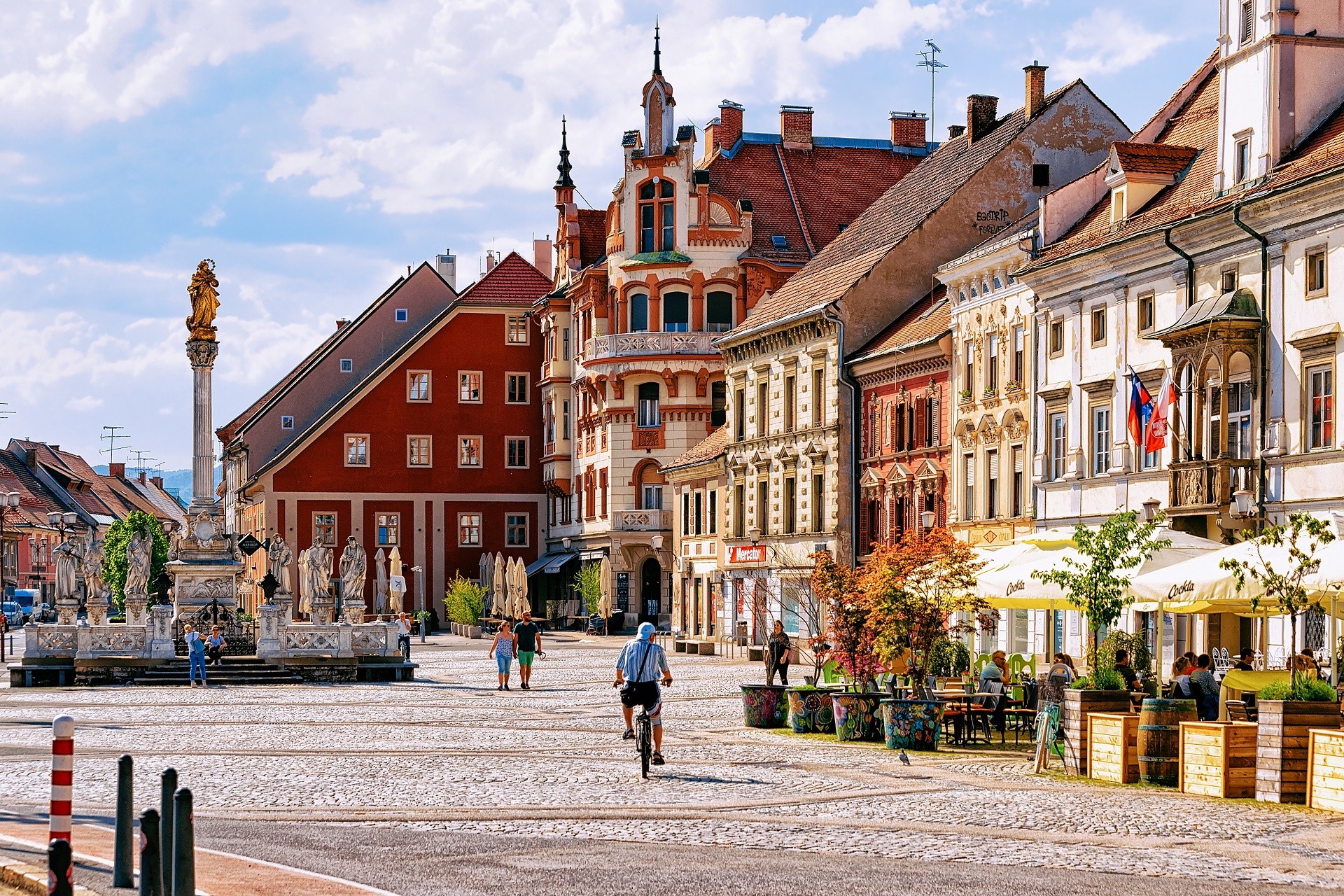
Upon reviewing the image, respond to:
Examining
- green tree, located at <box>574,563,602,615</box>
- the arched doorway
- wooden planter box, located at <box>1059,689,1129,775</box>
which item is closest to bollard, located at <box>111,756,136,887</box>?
wooden planter box, located at <box>1059,689,1129,775</box>

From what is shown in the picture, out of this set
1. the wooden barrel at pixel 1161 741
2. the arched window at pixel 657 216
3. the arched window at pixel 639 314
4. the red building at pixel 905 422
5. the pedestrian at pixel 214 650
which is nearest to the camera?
the wooden barrel at pixel 1161 741

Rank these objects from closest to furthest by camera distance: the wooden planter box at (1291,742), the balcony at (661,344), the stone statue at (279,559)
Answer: the wooden planter box at (1291,742) → the stone statue at (279,559) → the balcony at (661,344)

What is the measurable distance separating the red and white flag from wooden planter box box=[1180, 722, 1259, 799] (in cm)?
1757

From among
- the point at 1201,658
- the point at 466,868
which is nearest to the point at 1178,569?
the point at 1201,658

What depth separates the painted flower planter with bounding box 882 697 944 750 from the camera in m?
26.7

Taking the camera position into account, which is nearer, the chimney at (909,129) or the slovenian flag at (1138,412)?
the slovenian flag at (1138,412)

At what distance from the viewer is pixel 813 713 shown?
29.4 metres

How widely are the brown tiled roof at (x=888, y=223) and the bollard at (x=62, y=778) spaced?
48373 mm

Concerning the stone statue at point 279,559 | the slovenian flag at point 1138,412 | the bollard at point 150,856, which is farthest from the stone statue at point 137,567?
the bollard at point 150,856

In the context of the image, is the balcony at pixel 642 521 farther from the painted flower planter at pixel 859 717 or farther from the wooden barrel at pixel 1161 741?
the wooden barrel at pixel 1161 741

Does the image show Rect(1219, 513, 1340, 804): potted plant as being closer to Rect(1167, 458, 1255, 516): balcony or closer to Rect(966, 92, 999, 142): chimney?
Rect(1167, 458, 1255, 516): balcony

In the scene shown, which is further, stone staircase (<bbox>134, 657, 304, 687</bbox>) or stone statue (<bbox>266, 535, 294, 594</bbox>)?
stone statue (<bbox>266, 535, 294, 594</bbox>)

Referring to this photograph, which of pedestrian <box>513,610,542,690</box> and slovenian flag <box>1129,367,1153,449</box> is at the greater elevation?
slovenian flag <box>1129,367,1153,449</box>

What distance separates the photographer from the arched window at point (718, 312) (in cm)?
8038
